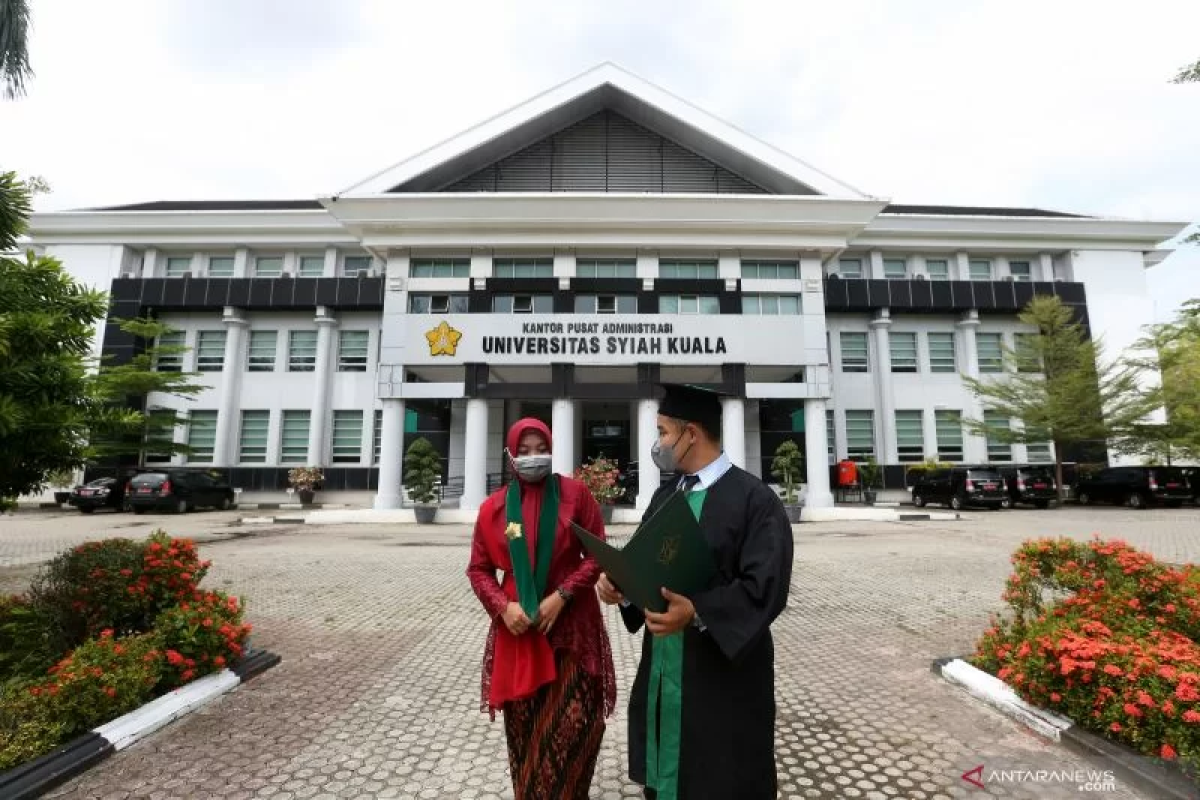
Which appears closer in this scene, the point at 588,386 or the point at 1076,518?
the point at 1076,518

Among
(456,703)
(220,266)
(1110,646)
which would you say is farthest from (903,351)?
(220,266)

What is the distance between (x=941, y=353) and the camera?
27.4 metres

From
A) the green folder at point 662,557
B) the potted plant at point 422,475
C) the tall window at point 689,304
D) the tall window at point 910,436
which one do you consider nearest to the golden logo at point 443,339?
the potted plant at point 422,475

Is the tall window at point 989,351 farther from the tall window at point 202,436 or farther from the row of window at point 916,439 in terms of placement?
the tall window at point 202,436

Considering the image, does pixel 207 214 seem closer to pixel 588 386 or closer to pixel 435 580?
pixel 588 386

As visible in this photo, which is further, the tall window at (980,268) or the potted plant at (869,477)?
the tall window at (980,268)

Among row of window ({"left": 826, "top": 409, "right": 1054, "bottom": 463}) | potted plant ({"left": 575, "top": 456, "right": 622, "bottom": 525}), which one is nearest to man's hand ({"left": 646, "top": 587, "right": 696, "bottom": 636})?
potted plant ({"left": 575, "top": 456, "right": 622, "bottom": 525})

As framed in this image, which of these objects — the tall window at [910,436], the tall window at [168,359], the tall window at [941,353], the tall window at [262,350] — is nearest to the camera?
the tall window at [168,359]

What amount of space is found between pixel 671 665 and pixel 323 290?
93.2ft

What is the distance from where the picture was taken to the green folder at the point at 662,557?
72.6 inches

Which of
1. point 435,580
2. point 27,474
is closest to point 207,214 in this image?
point 435,580

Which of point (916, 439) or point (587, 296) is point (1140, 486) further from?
point (587, 296)

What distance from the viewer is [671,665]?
2.16 metres

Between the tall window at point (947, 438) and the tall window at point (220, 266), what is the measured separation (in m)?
35.7
